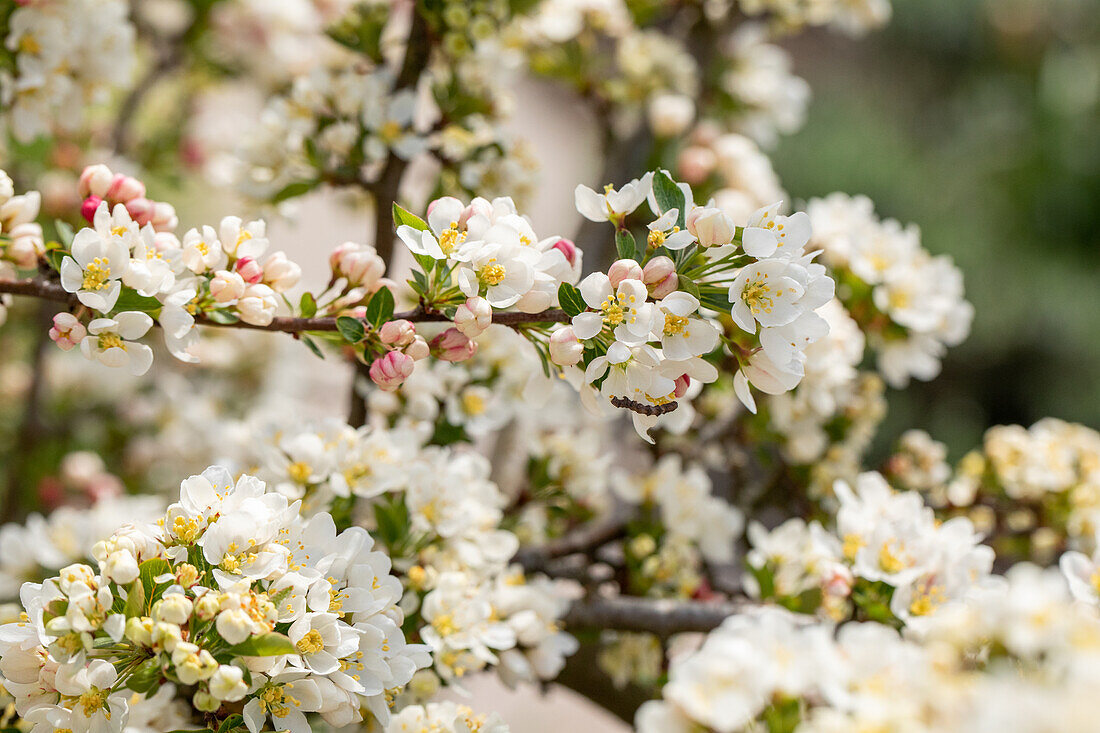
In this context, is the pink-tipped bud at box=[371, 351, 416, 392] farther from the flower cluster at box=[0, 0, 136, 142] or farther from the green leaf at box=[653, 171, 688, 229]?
the flower cluster at box=[0, 0, 136, 142]

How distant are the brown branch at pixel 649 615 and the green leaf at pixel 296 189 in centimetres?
54

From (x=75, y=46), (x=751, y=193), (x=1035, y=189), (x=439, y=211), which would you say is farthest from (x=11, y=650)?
(x=1035, y=189)

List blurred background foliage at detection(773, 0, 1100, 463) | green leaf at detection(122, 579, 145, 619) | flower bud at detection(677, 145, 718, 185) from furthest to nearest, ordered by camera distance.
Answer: blurred background foliage at detection(773, 0, 1100, 463), flower bud at detection(677, 145, 718, 185), green leaf at detection(122, 579, 145, 619)

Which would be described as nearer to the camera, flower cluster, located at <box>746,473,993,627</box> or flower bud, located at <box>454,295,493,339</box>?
flower bud, located at <box>454,295,493,339</box>

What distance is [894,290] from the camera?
998mm

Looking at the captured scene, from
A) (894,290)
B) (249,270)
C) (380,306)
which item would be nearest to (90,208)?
(249,270)

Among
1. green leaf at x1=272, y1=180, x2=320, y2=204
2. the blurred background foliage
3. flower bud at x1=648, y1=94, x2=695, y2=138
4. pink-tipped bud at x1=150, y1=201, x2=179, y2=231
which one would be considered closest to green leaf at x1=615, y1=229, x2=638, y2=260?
pink-tipped bud at x1=150, y1=201, x2=179, y2=231

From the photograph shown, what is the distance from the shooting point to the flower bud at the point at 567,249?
25.5 inches

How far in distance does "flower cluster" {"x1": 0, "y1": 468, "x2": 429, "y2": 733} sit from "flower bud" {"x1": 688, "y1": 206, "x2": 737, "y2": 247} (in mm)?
327

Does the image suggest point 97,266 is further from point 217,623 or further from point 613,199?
point 613,199

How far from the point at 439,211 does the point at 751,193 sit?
0.78 m

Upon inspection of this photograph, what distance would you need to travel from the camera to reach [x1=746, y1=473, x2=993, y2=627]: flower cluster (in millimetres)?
727

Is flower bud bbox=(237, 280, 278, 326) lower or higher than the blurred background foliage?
higher

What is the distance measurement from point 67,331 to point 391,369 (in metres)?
0.23
